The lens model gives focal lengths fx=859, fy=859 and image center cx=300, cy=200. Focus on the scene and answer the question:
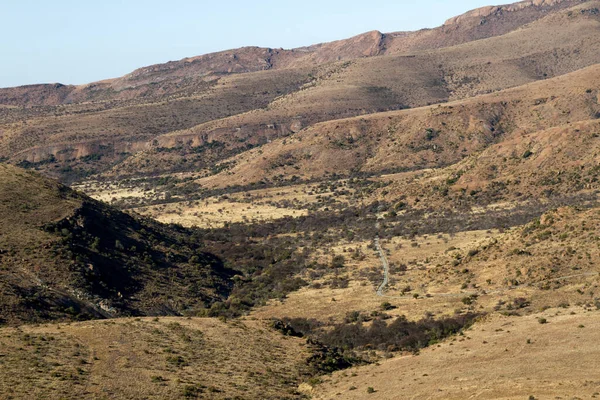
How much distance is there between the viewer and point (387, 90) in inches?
6821

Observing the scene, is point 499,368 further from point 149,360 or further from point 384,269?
point 384,269

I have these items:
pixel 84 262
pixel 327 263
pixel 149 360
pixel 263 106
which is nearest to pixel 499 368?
pixel 149 360

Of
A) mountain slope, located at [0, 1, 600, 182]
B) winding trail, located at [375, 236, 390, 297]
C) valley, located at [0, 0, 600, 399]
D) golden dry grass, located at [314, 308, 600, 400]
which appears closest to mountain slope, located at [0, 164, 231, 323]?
valley, located at [0, 0, 600, 399]

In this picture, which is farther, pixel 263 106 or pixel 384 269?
pixel 263 106

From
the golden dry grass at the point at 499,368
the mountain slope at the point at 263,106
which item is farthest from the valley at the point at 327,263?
the mountain slope at the point at 263,106

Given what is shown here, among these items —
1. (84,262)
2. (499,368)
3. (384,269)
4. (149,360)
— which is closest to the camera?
(499,368)

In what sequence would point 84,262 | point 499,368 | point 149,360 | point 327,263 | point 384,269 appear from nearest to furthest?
point 499,368 → point 149,360 → point 84,262 → point 384,269 → point 327,263

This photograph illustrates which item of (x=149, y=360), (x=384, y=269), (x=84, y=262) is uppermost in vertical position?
(x=84, y=262)

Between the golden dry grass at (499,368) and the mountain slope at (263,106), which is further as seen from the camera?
the mountain slope at (263,106)

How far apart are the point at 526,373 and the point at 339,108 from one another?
132 metres

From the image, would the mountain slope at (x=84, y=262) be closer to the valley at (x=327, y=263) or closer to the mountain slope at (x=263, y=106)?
the valley at (x=327, y=263)

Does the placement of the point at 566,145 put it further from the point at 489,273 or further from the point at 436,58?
the point at 436,58

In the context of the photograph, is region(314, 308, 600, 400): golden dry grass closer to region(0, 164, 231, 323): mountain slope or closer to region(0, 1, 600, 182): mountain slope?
region(0, 164, 231, 323): mountain slope

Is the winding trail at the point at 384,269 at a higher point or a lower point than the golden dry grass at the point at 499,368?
lower
